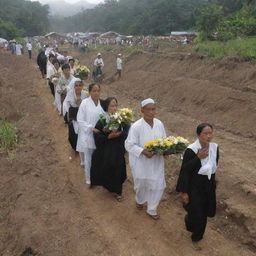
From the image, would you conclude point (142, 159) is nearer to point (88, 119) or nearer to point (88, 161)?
point (88, 119)

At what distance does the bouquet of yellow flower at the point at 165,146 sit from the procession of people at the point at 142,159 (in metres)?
0.06

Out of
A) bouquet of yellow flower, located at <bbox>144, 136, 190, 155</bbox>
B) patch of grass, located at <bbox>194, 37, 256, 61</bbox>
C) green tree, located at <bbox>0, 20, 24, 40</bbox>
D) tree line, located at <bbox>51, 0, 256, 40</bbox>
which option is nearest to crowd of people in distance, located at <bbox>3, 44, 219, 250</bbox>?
bouquet of yellow flower, located at <bbox>144, 136, 190, 155</bbox>

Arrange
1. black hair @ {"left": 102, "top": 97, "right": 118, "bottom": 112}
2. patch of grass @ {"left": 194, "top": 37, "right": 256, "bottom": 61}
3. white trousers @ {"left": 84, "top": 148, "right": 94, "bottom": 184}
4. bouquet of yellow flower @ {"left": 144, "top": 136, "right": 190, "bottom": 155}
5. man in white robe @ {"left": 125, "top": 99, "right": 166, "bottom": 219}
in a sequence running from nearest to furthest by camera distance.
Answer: bouquet of yellow flower @ {"left": 144, "top": 136, "right": 190, "bottom": 155}
man in white robe @ {"left": 125, "top": 99, "right": 166, "bottom": 219}
black hair @ {"left": 102, "top": 97, "right": 118, "bottom": 112}
white trousers @ {"left": 84, "top": 148, "right": 94, "bottom": 184}
patch of grass @ {"left": 194, "top": 37, "right": 256, "bottom": 61}

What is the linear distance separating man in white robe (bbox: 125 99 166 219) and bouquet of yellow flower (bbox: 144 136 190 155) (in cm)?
11

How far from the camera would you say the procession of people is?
4387 mm

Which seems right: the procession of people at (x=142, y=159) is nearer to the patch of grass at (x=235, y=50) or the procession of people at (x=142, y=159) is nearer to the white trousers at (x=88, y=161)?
the white trousers at (x=88, y=161)

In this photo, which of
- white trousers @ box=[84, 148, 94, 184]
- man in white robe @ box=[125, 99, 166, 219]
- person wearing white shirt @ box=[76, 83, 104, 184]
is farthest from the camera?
white trousers @ box=[84, 148, 94, 184]

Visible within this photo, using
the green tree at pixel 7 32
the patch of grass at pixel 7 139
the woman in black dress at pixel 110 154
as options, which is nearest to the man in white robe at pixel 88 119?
the woman in black dress at pixel 110 154

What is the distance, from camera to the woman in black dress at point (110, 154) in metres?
5.83

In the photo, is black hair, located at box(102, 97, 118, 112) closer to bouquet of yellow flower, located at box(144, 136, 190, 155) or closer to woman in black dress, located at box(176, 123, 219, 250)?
bouquet of yellow flower, located at box(144, 136, 190, 155)

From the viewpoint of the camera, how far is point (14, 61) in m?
30.8

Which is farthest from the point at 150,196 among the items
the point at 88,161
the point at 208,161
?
the point at 88,161

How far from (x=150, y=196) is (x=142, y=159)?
64cm

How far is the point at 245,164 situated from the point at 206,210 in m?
3.34
